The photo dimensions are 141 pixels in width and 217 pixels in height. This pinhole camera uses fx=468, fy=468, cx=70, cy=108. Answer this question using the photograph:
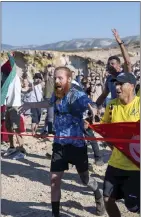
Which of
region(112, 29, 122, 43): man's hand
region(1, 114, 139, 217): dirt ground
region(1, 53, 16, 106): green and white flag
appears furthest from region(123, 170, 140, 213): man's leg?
region(1, 53, 16, 106): green and white flag

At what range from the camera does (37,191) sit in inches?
241

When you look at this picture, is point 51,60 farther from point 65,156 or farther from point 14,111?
point 65,156

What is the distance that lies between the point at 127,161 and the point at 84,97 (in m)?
0.90

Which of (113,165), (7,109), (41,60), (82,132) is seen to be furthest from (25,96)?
(41,60)

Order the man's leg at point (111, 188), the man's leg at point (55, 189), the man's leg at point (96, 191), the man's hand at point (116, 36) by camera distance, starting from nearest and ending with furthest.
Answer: the man's leg at point (111, 188) → the man's leg at point (55, 189) → the man's leg at point (96, 191) → the man's hand at point (116, 36)

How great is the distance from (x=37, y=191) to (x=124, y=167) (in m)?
2.39

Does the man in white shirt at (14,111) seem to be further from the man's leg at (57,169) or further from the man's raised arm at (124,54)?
the man's leg at (57,169)

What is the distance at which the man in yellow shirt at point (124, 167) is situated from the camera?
3920 mm

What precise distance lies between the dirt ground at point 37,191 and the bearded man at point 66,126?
596 millimetres

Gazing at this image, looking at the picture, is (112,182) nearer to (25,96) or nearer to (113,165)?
(113,165)

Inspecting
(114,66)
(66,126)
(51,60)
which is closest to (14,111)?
(114,66)

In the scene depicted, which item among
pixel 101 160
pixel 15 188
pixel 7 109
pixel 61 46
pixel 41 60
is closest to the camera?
pixel 15 188

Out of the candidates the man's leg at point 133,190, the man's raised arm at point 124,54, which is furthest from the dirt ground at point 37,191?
the man's raised arm at point 124,54

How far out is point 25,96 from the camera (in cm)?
1116
